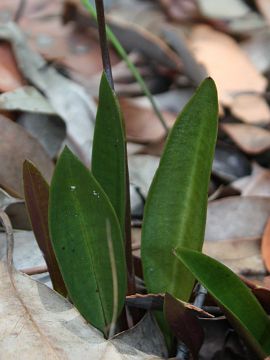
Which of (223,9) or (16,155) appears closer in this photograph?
(16,155)

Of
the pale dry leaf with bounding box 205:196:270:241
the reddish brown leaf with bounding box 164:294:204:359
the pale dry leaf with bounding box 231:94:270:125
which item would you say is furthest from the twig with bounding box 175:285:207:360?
the pale dry leaf with bounding box 231:94:270:125

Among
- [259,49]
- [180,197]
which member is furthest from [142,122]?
[180,197]

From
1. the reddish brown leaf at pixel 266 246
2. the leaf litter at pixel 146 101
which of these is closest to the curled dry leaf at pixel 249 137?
the leaf litter at pixel 146 101

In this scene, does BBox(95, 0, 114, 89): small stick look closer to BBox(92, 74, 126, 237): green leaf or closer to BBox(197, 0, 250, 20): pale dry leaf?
BBox(92, 74, 126, 237): green leaf

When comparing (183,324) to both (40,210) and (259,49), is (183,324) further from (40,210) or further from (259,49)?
(259,49)

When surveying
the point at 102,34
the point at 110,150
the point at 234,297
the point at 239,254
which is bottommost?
the point at 239,254

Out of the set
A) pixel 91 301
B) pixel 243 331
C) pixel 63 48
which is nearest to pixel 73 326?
pixel 91 301
